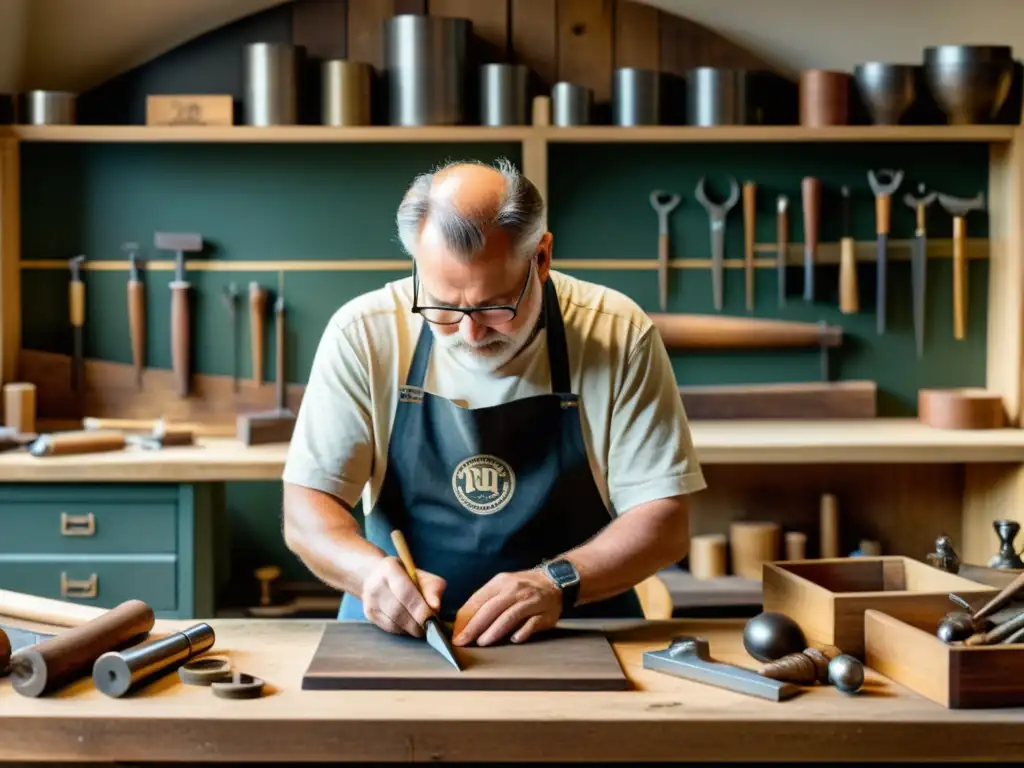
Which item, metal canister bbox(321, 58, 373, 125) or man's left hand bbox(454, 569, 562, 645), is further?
metal canister bbox(321, 58, 373, 125)

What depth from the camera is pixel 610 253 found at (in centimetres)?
460

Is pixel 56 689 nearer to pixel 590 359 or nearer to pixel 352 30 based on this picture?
pixel 590 359

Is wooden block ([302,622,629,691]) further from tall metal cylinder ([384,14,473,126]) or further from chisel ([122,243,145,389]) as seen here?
chisel ([122,243,145,389])

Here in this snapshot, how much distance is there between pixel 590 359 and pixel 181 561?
5.96 ft

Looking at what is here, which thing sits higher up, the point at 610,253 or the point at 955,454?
the point at 610,253

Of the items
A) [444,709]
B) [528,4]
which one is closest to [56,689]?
[444,709]

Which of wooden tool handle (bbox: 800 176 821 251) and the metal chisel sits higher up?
wooden tool handle (bbox: 800 176 821 251)

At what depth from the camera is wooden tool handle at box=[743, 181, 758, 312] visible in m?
4.50

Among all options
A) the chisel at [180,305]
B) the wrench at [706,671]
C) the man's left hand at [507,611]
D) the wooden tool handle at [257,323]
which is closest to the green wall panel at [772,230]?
the wooden tool handle at [257,323]

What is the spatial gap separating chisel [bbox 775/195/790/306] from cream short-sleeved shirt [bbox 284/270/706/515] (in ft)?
6.65

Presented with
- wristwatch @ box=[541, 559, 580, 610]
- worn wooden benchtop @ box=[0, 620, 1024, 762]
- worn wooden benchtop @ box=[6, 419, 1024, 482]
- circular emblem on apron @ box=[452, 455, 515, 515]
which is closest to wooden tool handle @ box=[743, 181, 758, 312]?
worn wooden benchtop @ box=[6, 419, 1024, 482]

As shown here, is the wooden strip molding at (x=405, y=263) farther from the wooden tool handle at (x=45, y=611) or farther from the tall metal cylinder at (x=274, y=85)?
the wooden tool handle at (x=45, y=611)

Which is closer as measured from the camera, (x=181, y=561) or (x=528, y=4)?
(x=181, y=561)

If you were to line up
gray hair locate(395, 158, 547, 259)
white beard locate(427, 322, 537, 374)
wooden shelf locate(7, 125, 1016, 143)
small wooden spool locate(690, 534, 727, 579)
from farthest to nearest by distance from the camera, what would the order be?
small wooden spool locate(690, 534, 727, 579)
wooden shelf locate(7, 125, 1016, 143)
white beard locate(427, 322, 537, 374)
gray hair locate(395, 158, 547, 259)
